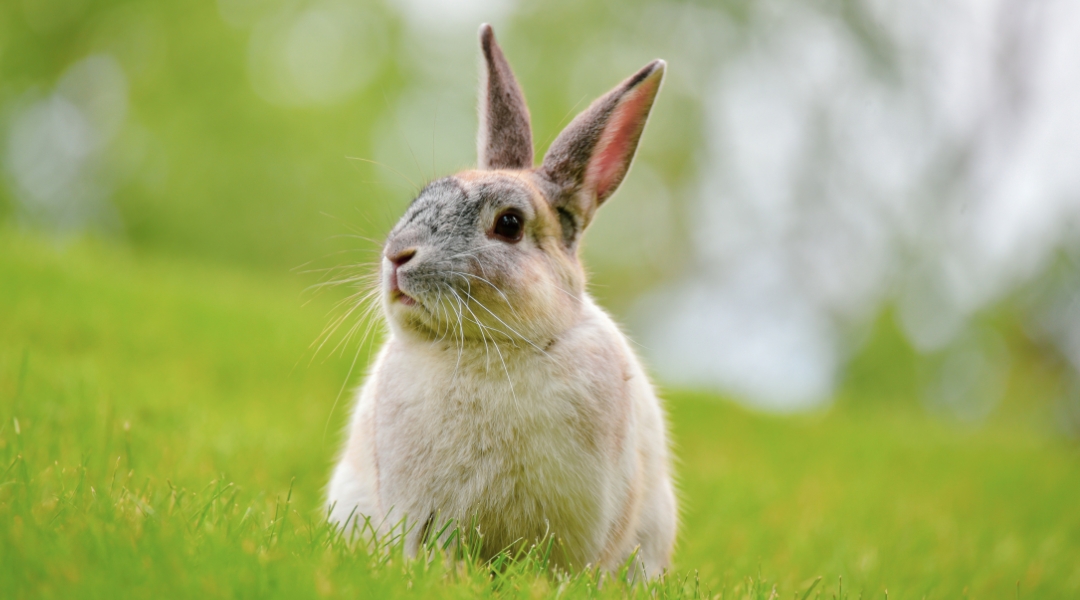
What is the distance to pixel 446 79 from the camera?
55.4 feet

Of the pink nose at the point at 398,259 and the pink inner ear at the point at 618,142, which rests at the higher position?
the pink inner ear at the point at 618,142

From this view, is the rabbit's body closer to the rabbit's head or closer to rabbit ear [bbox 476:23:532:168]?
the rabbit's head

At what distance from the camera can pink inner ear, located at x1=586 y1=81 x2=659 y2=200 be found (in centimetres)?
315

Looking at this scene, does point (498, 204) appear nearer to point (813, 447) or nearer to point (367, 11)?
point (813, 447)

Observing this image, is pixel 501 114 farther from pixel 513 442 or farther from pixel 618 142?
pixel 513 442

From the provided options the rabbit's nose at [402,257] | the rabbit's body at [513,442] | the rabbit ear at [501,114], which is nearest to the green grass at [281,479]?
the rabbit's body at [513,442]

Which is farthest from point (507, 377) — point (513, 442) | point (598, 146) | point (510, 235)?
point (598, 146)

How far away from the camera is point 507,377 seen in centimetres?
281

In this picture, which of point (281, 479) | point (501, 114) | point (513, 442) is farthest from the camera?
point (281, 479)

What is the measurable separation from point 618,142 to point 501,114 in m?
0.53

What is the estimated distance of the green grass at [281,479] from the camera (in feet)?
7.06

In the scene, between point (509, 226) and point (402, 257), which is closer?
point (402, 257)

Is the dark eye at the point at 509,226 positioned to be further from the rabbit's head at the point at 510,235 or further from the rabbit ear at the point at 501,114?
the rabbit ear at the point at 501,114

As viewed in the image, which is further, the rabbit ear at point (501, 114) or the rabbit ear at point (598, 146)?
the rabbit ear at point (501, 114)
